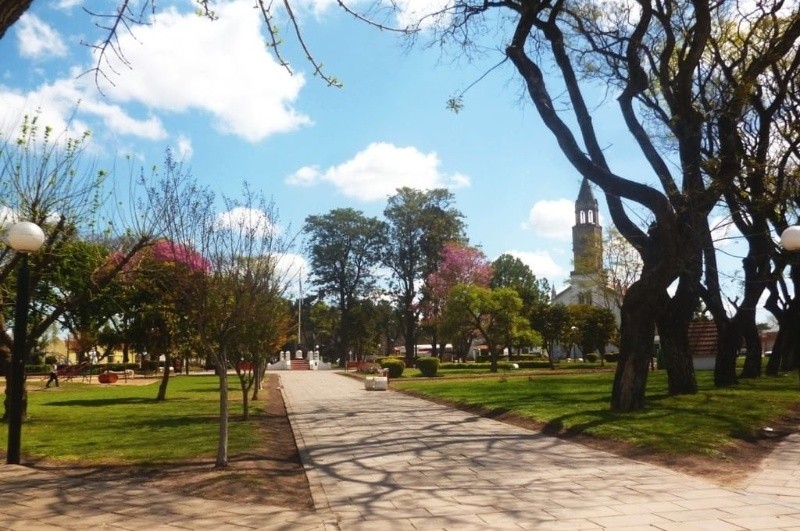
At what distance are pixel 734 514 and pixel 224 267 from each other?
22.5 feet

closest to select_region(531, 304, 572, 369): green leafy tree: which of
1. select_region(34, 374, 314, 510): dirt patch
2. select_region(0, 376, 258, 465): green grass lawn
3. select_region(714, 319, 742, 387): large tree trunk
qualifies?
select_region(714, 319, 742, 387): large tree trunk

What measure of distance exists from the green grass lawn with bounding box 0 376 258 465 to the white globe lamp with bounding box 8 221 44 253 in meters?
2.95

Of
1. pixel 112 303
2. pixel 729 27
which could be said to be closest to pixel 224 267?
pixel 112 303

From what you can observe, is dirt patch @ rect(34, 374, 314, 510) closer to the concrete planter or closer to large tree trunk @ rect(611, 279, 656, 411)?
large tree trunk @ rect(611, 279, 656, 411)

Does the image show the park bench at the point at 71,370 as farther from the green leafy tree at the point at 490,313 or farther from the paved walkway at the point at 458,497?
the paved walkway at the point at 458,497

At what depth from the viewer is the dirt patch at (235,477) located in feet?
23.1

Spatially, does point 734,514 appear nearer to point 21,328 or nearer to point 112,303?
point 21,328

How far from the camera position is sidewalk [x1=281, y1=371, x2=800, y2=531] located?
585 cm

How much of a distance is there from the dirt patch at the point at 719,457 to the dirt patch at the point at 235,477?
4.43 metres

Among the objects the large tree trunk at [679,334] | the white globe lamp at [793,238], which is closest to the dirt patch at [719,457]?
the white globe lamp at [793,238]

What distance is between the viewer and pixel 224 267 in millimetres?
9711

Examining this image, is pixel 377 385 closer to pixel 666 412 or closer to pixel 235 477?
pixel 666 412

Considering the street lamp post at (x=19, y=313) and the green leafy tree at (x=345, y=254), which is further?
the green leafy tree at (x=345, y=254)

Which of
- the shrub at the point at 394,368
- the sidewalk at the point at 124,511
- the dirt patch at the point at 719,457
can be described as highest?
the shrub at the point at 394,368
